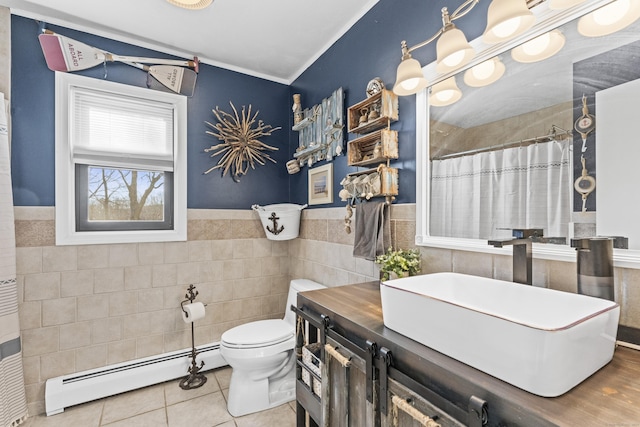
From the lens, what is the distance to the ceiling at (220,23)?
1950 mm

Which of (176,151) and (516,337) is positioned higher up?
(176,151)

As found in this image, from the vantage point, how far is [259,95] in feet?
9.39

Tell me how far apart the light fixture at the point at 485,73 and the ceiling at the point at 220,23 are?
916 millimetres

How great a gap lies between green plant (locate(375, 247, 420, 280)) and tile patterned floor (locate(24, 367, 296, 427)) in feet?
4.03

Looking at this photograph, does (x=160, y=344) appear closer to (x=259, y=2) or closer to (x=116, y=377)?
(x=116, y=377)

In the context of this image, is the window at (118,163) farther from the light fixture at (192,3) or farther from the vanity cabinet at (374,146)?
the vanity cabinet at (374,146)

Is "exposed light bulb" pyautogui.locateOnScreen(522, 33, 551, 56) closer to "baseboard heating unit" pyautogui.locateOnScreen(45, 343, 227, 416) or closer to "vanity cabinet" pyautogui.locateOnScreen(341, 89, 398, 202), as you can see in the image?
"vanity cabinet" pyautogui.locateOnScreen(341, 89, 398, 202)

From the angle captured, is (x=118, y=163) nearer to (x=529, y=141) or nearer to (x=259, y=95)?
(x=259, y=95)

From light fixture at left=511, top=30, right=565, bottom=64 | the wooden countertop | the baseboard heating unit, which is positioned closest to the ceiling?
light fixture at left=511, top=30, right=565, bottom=64

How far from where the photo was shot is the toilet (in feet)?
6.42

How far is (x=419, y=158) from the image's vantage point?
1601 millimetres

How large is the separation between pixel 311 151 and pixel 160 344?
194cm

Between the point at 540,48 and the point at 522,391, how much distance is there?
1157 mm

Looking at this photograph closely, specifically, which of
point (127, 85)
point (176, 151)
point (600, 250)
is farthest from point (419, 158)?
point (127, 85)
